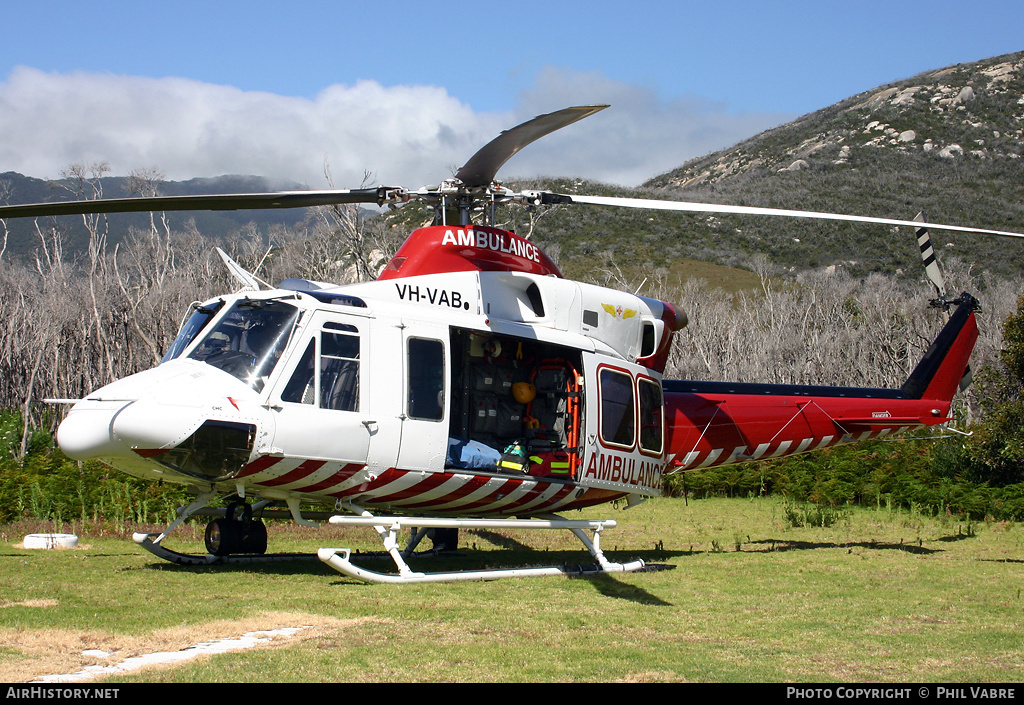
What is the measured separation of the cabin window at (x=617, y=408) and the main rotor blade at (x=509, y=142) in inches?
108

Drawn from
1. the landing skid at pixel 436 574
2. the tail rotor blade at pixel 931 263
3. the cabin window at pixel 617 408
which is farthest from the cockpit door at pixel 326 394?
the tail rotor blade at pixel 931 263

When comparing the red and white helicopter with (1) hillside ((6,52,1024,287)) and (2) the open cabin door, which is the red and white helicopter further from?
(1) hillside ((6,52,1024,287))

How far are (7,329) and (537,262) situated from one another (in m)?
25.7

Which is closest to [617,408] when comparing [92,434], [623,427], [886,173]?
[623,427]

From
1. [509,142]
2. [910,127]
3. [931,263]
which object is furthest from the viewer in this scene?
[910,127]

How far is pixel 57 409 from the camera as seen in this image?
27531 millimetres

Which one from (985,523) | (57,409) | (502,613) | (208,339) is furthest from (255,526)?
(57,409)

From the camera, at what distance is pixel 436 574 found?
8.57m

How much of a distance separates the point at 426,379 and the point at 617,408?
2.55 m

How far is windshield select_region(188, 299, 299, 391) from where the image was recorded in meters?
8.12

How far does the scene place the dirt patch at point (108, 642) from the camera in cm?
498

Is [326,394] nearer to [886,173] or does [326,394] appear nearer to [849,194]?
[849,194]

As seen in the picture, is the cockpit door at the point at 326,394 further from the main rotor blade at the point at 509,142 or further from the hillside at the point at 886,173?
the hillside at the point at 886,173

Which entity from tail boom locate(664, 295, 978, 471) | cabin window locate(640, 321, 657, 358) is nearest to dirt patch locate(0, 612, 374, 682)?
cabin window locate(640, 321, 657, 358)
